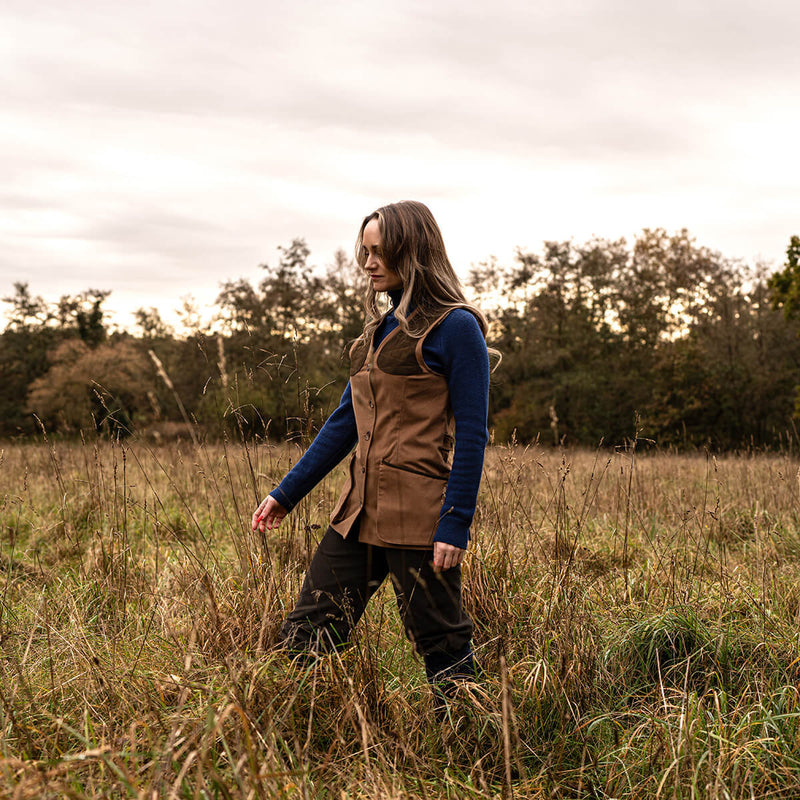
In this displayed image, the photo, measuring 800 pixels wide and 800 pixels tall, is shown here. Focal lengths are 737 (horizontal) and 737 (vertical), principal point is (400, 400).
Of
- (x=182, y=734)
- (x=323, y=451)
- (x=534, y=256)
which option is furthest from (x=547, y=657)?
(x=534, y=256)

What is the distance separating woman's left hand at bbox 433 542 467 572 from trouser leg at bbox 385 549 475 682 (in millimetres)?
86

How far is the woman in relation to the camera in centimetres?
246

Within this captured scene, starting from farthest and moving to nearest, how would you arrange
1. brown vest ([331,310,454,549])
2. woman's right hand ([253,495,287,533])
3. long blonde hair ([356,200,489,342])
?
woman's right hand ([253,495,287,533]) → long blonde hair ([356,200,489,342]) → brown vest ([331,310,454,549])

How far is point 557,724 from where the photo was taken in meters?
2.53

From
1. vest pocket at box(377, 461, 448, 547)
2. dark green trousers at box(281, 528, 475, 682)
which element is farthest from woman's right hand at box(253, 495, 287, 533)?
vest pocket at box(377, 461, 448, 547)

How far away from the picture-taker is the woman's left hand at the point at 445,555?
2375mm

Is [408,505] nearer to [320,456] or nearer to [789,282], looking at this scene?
[320,456]

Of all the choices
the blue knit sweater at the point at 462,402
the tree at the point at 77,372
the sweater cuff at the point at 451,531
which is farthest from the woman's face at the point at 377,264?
the tree at the point at 77,372

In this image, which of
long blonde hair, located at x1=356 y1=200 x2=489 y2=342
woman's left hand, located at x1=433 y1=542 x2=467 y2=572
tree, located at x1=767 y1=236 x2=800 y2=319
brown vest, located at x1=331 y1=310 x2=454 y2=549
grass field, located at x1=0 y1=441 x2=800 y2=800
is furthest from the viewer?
tree, located at x1=767 y1=236 x2=800 y2=319

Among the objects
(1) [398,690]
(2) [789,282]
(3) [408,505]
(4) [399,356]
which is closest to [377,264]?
(4) [399,356]

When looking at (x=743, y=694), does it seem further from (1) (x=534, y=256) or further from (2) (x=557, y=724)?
(1) (x=534, y=256)

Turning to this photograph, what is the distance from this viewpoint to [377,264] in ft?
8.67

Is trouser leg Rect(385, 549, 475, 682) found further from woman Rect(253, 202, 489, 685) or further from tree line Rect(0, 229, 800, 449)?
tree line Rect(0, 229, 800, 449)

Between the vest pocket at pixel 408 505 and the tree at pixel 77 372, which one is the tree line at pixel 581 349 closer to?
the tree at pixel 77 372
